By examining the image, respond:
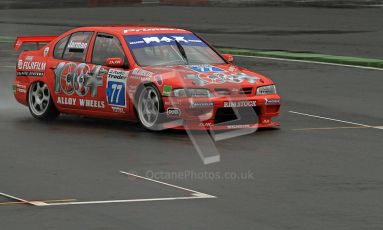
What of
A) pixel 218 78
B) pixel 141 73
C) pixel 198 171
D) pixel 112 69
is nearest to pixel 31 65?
pixel 112 69

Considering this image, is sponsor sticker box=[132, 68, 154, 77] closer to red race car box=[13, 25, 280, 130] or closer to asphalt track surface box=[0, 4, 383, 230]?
red race car box=[13, 25, 280, 130]

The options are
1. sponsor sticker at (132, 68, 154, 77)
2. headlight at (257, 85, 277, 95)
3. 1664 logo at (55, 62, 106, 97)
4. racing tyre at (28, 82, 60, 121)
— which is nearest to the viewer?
sponsor sticker at (132, 68, 154, 77)

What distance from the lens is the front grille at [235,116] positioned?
1444 cm

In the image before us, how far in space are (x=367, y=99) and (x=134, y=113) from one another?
207 inches

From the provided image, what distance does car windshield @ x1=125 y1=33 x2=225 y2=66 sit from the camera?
15.3 meters

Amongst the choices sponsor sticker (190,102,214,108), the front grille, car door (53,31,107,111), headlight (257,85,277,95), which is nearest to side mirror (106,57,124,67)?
car door (53,31,107,111)

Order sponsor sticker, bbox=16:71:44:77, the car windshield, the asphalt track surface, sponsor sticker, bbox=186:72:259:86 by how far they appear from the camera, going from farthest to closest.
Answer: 1. sponsor sticker, bbox=16:71:44:77
2. the car windshield
3. sponsor sticker, bbox=186:72:259:86
4. the asphalt track surface

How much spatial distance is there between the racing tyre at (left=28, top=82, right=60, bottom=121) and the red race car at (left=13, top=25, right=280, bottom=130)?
14 mm

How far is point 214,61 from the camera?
1570 centimetres

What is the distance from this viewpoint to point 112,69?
1520 centimetres

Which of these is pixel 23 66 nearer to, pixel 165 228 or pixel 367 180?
pixel 367 180

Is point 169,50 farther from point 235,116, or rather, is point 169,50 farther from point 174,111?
point 235,116

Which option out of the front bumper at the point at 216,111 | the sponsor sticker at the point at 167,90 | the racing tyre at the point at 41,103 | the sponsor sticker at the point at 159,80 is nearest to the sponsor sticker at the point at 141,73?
the sponsor sticker at the point at 159,80

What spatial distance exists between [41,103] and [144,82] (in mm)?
2124
